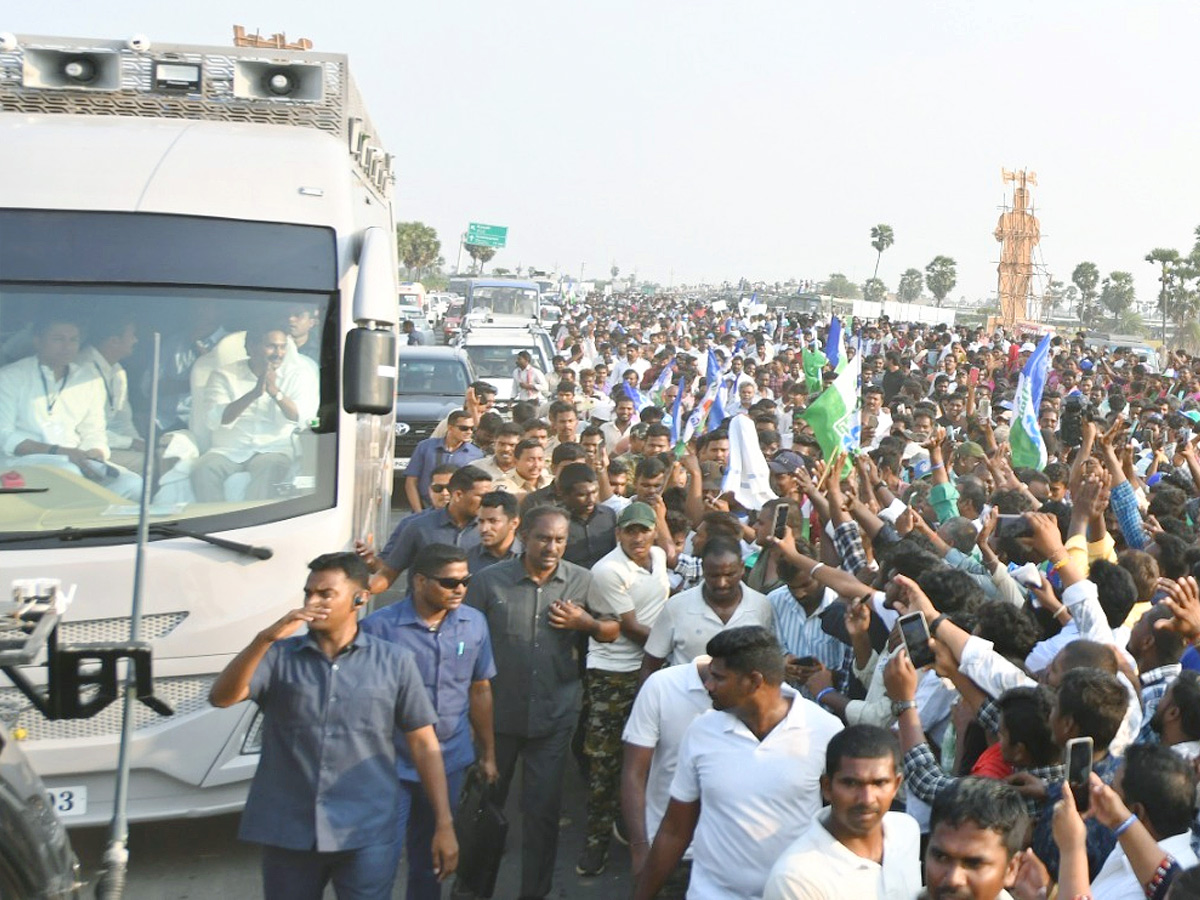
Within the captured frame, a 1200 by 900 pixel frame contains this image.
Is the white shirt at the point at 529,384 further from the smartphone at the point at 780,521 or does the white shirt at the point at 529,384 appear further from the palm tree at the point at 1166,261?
the palm tree at the point at 1166,261

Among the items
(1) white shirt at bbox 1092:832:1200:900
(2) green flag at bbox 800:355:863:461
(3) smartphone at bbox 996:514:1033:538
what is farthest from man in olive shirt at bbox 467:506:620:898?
(2) green flag at bbox 800:355:863:461

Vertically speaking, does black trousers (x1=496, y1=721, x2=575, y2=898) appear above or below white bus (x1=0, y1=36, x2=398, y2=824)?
below

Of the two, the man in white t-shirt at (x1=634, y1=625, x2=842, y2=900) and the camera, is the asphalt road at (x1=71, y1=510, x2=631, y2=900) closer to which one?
the man in white t-shirt at (x1=634, y1=625, x2=842, y2=900)

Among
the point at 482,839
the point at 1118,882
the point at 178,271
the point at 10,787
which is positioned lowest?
the point at 482,839

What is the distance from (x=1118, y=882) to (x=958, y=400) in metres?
12.6

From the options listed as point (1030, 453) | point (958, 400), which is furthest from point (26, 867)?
point (958, 400)

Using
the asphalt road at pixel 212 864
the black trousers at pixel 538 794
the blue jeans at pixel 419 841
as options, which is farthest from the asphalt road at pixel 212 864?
the blue jeans at pixel 419 841

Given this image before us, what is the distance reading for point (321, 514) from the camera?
6465mm

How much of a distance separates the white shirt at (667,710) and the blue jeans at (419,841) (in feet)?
2.90

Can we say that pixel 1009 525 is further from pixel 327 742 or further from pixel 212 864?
pixel 212 864

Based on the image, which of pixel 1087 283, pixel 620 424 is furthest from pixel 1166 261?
pixel 620 424

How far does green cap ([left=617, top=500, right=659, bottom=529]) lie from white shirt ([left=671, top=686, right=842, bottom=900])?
7.70ft

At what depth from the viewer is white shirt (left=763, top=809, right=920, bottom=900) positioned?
3.59m

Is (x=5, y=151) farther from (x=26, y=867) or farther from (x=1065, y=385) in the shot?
(x=1065, y=385)
